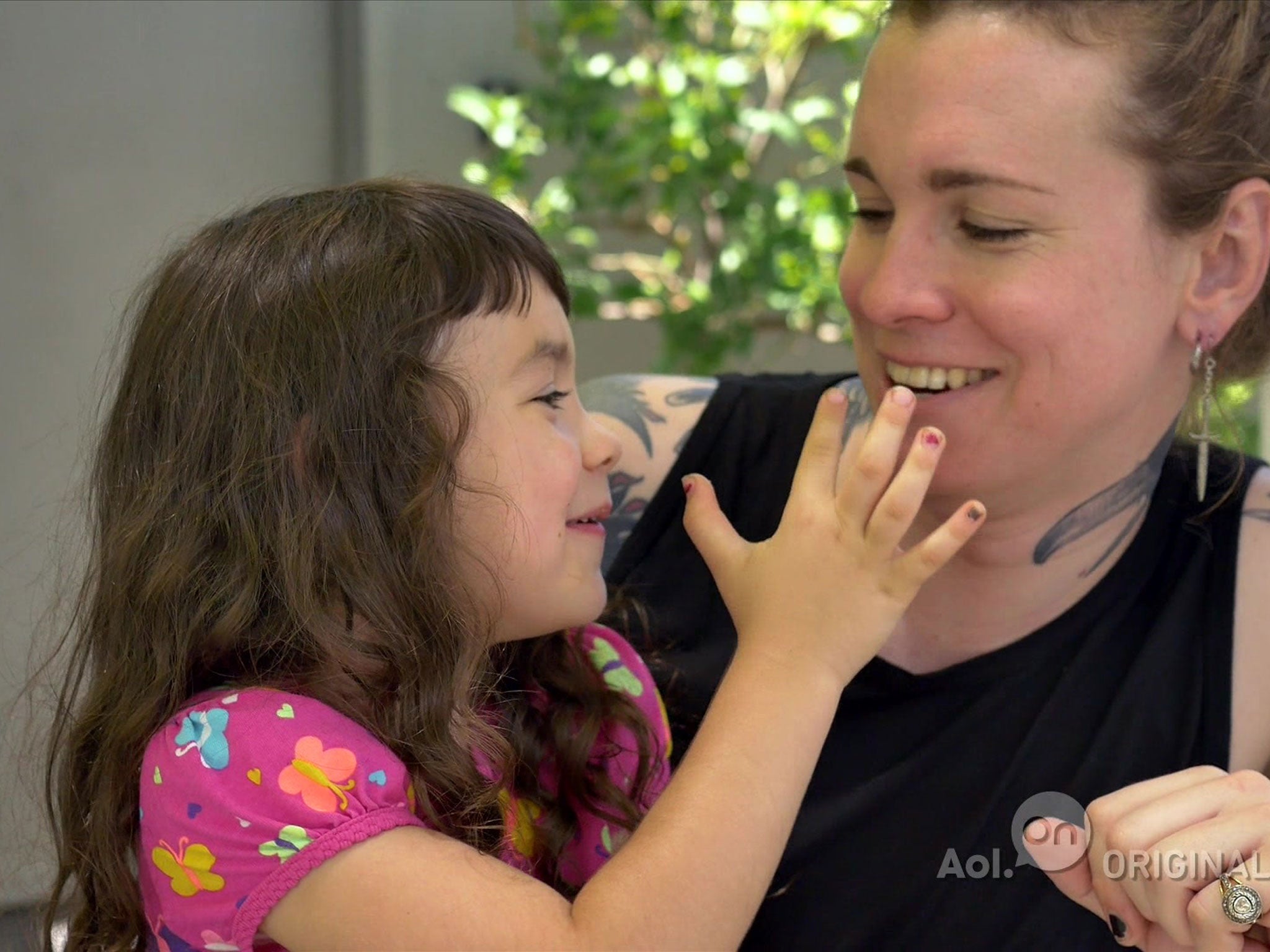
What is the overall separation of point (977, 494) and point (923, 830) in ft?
1.09

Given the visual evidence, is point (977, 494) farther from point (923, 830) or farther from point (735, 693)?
point (735, 693)

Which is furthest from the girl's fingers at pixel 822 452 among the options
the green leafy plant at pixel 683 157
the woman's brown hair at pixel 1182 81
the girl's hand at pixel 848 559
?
the green leafy plant at pixel 683 157

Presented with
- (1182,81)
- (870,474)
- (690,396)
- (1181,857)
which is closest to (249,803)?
(870,474)

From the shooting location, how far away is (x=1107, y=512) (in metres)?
1.50

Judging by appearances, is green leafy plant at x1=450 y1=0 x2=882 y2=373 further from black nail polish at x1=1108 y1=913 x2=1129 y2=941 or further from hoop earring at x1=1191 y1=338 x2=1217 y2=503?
black nail polish at x1=1108 y1=913 x2=1129 y2=941

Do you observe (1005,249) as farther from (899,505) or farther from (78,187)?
(78,187)

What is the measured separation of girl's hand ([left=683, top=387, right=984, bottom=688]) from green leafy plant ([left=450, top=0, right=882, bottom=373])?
1.83m

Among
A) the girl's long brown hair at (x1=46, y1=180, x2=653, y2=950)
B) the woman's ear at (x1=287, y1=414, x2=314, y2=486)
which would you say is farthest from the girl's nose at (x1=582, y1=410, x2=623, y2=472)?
the woman's ear at (x1=287, y1=414, x2=314, y2=486)

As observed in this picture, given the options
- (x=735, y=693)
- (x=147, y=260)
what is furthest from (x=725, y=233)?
(x=735, y=693)

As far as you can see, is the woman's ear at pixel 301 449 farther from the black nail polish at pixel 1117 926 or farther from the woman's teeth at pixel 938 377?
the black nail polish at pixel 1117 926

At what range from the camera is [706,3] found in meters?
3.11

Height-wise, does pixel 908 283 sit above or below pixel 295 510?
above

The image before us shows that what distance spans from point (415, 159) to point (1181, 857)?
7.46 ft

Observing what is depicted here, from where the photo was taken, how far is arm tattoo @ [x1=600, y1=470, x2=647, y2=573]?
1652 millimetres
